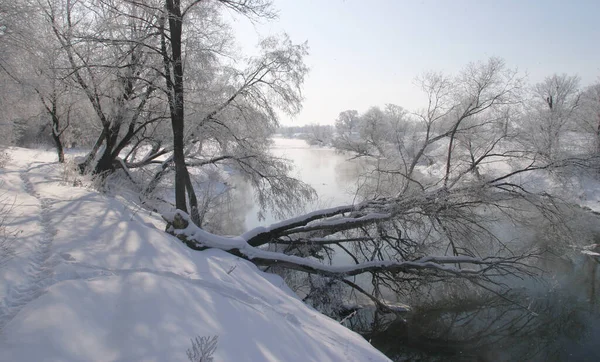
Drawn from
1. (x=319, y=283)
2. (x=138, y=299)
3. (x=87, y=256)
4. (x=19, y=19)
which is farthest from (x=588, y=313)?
(x=19, y=19)

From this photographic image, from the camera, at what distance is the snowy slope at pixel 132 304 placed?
8.40 ft

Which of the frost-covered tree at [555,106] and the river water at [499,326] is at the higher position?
the frost-covered tree at [555,106]

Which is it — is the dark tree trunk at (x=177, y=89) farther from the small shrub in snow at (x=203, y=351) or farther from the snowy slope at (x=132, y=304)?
the small shrub in snow at (x=203, y=351)

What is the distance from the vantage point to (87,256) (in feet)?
13.5

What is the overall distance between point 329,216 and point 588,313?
6.50 meters

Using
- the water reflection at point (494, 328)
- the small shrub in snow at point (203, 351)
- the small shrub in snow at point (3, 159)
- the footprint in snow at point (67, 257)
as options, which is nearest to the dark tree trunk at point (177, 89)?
the footprint in snow at point (67, 257)

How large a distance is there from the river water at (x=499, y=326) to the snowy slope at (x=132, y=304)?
3075 millimetres

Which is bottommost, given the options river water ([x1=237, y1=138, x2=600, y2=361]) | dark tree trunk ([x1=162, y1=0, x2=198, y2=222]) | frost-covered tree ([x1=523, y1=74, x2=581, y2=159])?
river water ([x1=237, y1=138, x2=600, y2=361])

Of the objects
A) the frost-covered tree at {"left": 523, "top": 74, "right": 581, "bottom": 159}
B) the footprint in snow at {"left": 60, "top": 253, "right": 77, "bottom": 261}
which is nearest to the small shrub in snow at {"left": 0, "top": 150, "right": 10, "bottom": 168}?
the footprint in snow at {"left": 60, "top": 253, "right": 77, "bottom": 261}

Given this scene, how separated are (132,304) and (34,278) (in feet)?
3.57

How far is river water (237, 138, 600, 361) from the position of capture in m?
6.73

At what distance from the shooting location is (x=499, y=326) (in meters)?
7.68

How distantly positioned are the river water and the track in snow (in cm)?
579

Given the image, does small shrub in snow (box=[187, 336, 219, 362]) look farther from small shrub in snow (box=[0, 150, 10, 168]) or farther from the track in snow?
small shrub in snow (box=[0, 150, 10, 168])
